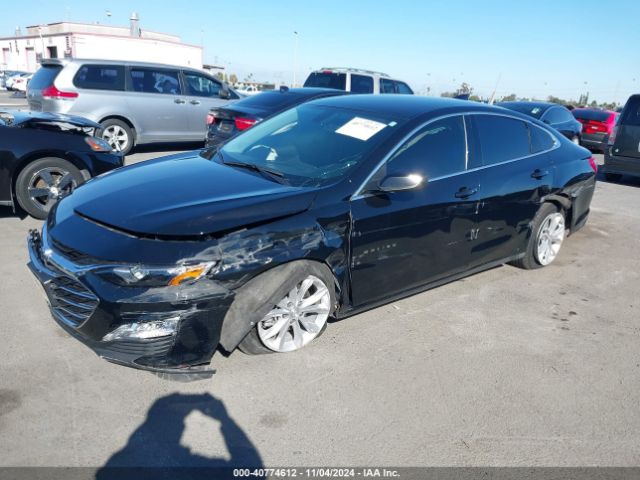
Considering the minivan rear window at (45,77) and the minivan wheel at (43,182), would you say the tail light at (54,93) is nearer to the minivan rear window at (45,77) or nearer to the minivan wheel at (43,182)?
the minivan rear window at (45,77)

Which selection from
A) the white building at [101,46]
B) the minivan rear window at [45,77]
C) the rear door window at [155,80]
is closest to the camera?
the minivan rear window at [45,77]

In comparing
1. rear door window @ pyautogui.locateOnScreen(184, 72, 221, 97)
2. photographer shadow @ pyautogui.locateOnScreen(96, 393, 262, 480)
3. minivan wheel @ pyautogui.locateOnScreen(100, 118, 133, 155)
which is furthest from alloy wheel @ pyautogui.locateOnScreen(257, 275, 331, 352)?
rear door window @ pyautogui.locateOnScreen(184, 72, 221, 97)

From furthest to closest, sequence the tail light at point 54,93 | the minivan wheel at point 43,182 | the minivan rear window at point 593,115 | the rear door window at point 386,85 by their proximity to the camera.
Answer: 1. the minivan rear window at point 593,115
2. the rear door window at point 386,85
3. the tail light at point 54,93
4. the minivan wheel at point 43,182

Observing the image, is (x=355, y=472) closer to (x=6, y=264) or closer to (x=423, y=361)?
(x=423, y=361)

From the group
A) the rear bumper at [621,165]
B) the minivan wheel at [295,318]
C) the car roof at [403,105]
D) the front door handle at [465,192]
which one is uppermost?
the car roof at [403,105]

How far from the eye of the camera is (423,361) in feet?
11.4

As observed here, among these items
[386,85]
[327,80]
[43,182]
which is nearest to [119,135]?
[43,182]

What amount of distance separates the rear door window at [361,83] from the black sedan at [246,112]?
119 inches

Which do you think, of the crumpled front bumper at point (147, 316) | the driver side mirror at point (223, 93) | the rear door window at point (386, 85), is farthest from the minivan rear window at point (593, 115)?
the crumpled front bumper at point (147, 316)

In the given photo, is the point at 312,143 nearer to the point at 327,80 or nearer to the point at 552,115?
the point at 327,80

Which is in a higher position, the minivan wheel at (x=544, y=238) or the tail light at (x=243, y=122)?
the tail light at (x=243, y=122)

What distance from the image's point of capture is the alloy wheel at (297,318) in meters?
3.27

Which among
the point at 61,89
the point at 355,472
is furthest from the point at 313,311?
the point at 61,89

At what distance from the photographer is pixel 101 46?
4712 centimetres
